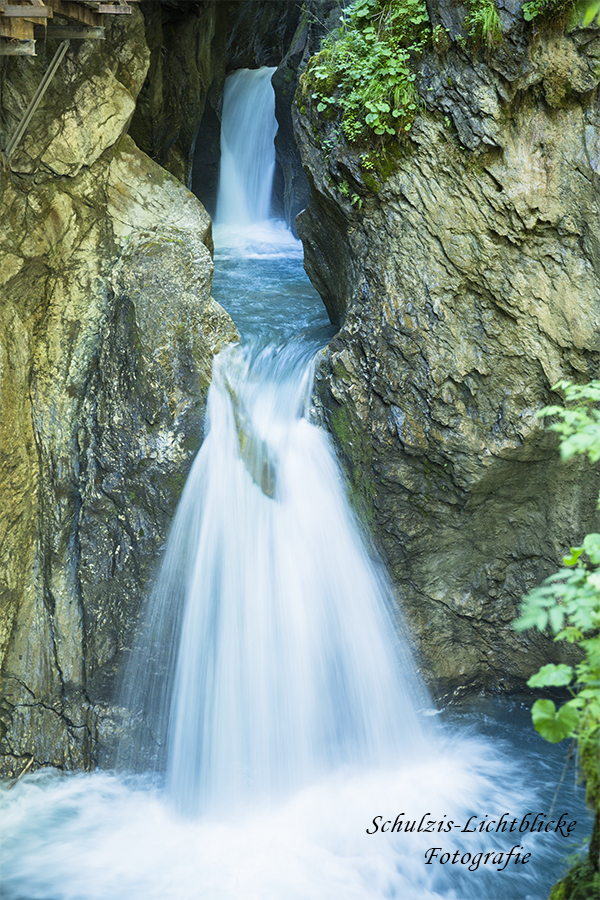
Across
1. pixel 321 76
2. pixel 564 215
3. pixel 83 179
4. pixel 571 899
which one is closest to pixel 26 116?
pixel 83 179

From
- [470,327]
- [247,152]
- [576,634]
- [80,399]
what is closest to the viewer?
[576,634]

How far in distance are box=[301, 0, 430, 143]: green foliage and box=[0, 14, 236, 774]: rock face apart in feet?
6.31

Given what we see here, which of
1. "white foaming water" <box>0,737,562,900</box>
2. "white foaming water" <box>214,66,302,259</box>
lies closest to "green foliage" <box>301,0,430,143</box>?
"white foaming water" <box>0,737,562,900</box>

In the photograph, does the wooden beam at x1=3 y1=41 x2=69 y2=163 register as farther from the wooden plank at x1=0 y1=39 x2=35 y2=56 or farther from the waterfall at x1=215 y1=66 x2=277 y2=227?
the waterfall at x1=215 y1=66 x2=277 y2=227

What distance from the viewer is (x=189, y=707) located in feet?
18.5

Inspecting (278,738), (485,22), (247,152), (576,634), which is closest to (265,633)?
(278,738)

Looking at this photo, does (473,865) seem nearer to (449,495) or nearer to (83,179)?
(449,495)

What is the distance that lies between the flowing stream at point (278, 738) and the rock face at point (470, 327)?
459 millimetres

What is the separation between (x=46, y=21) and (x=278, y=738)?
597 centimetres

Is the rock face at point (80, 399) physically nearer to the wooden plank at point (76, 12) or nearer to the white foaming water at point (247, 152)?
the wooden plank at point (76, 12)

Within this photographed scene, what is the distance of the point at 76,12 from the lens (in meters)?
5.21

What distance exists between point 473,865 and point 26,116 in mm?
7030

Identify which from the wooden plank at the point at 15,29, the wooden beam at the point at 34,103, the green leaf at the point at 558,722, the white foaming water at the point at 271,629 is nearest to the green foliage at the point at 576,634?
the green leaf at the point at 558,722

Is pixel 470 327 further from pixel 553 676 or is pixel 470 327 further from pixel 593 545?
pixel 553 676
